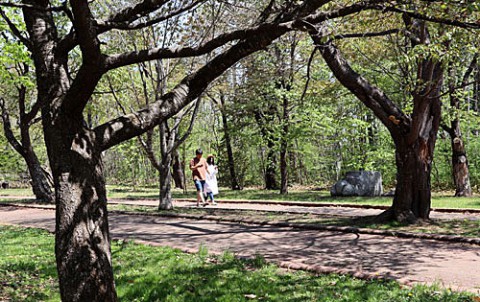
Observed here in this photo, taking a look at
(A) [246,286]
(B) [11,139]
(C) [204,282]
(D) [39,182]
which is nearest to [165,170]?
(D) [39,182]

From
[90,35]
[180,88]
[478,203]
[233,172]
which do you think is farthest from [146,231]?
[233,172]

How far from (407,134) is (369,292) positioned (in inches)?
231

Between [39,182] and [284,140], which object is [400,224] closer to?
[284,140]

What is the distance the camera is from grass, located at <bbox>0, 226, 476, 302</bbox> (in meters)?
4.64

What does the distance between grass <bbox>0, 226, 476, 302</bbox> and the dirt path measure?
1.68 ft

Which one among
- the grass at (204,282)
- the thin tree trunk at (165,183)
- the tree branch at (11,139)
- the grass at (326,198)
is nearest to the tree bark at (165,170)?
the thin tree trunk at (165,183)

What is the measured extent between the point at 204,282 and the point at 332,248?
10.2 ft

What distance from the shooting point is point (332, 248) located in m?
7.47

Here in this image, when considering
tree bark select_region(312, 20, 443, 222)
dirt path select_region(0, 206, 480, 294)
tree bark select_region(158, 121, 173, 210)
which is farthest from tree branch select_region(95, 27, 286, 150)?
tree bark select_region(158, 121, 173, 210)

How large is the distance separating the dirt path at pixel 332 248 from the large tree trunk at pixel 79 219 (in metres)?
3.14

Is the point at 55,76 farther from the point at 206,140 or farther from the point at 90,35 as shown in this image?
the point at 206,140

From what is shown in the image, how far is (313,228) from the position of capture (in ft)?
31.4

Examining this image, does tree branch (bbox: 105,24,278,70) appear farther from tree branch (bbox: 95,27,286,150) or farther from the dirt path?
the dirt path

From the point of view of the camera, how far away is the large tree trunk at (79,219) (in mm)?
3807
